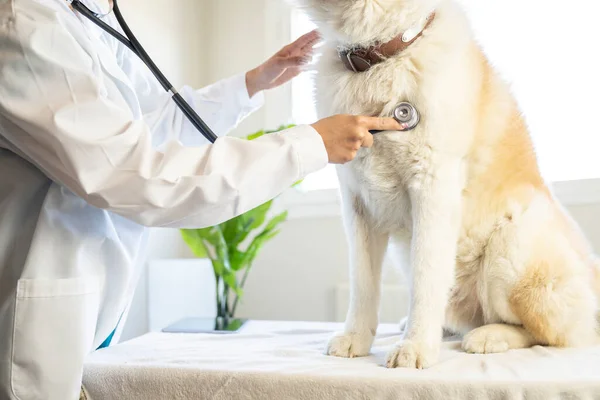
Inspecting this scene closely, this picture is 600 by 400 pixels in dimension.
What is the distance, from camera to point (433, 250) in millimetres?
971

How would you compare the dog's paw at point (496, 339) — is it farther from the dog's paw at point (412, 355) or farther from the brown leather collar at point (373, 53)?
the brown leather collar at point (373, 53)

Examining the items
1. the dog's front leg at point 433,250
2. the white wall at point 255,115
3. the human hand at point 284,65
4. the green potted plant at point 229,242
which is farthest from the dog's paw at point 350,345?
the white wall at point 255,115

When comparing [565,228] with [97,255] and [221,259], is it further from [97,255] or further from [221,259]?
[221,259]

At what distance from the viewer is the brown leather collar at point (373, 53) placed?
→ 1.03 meters

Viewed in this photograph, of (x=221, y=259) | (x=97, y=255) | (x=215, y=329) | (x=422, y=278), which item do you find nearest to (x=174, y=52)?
(x=221, y=259)

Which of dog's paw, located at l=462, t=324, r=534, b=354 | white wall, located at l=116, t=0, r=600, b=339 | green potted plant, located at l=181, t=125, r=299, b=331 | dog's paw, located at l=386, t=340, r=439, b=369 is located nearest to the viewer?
dog's paw, located at l=386, t=340, r=439, b=369

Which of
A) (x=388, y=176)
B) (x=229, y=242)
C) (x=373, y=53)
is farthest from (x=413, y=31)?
(x=229, y=242)

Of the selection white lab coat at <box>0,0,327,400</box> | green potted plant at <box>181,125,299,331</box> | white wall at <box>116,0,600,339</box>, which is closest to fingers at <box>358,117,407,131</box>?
white lab coat at <box>0,0,327,400</box>

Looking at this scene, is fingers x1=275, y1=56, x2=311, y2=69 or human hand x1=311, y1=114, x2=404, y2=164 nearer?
human hand x1=311, y1=114, x2=404, y2=164

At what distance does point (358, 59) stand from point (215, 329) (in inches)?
42.4

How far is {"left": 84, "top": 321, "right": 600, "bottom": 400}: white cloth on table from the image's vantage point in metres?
0.77

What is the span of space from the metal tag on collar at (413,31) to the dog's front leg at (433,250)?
0.88 feet

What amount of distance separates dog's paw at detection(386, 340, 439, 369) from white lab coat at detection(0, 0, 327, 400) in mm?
353

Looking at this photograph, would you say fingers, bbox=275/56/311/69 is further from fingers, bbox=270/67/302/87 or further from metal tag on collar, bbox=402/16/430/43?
metal tag on collar, bbox=402/16/430/43
